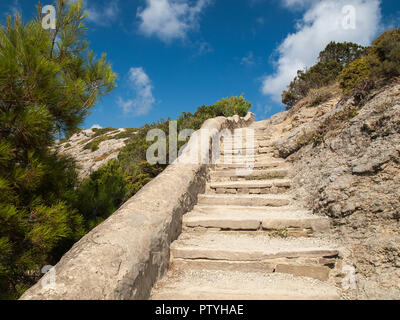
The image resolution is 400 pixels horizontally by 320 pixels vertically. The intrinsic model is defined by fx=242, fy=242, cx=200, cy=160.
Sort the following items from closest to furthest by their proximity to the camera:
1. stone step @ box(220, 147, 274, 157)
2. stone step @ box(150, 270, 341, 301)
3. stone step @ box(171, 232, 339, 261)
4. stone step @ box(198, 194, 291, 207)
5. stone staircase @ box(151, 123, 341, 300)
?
stone step @ box(150, 270, 341, 301)
stone staircase @ box(151, 123, 341, 300)
stone step @ box(171, 232, 339, 261)
stone step @ box(198, 194, 291, 207)
stone step @ box(220, 147, 274, 157)

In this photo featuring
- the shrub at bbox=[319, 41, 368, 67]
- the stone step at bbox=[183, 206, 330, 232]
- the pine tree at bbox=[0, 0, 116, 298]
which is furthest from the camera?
the shrub at bbox=[319, 41, 368, 67]

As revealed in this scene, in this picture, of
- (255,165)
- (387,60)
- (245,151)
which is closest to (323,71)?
(387,60)

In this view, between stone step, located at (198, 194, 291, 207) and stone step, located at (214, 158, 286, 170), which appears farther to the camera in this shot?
stone step, located at (214, 158, 286, 170)

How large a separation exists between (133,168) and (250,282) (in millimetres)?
7645

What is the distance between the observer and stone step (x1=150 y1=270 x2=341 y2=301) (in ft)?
6.28

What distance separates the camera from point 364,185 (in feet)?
8.87

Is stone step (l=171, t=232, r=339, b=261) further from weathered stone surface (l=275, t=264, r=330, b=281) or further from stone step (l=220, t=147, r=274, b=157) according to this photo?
stone step (l=220, t=147, r=274, b=157)

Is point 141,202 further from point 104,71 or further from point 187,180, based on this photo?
point 104,71

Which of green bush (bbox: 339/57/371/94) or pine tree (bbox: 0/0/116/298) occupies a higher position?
green bush (bbox: 339/57/371/94)

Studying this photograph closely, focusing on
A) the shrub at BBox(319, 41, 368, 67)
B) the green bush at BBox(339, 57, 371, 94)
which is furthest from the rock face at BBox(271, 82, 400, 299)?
the shrub at BBox(319, 41, 368, 67)

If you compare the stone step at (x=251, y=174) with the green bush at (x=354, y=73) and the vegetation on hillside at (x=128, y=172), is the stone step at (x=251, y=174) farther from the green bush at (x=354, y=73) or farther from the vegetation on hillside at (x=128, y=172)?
the green bush at (x=354, y=73)

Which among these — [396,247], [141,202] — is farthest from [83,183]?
[396,247]

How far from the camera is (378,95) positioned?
3920mm

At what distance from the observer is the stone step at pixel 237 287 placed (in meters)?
1.91
